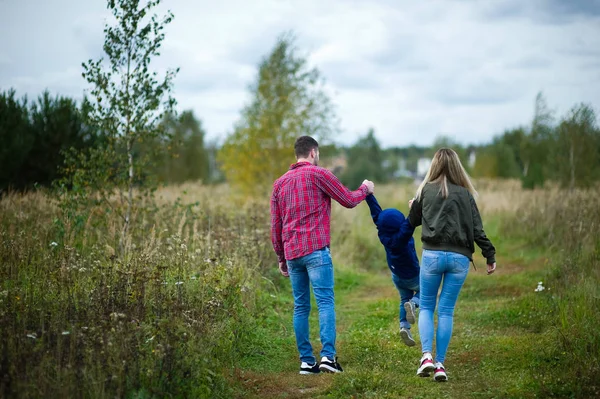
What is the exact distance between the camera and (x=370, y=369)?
18.4 ft

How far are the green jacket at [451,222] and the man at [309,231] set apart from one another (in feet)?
2.22

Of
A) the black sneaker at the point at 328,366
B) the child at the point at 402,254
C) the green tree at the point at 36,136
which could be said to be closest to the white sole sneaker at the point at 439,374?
the child at the point at 402,254

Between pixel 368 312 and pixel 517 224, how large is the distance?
8.52m

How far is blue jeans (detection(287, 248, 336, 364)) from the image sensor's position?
17.4 feet

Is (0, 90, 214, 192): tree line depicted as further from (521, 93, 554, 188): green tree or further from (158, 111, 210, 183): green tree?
(521, 93, 554, 188): green tree

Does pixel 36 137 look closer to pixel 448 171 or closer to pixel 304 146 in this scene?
pixel 304 146

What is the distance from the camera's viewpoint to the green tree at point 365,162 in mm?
38447

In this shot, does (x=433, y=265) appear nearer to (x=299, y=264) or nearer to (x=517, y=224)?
(x=299, y=264)

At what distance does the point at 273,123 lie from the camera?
18.5 metres

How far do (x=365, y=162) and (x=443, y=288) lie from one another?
34.9m

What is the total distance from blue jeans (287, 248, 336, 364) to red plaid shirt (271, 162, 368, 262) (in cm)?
11

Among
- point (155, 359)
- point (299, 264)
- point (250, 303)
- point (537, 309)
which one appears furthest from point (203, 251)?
point (537, 309)

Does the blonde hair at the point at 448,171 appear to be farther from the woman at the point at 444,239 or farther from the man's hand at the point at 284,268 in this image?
the man's hand at the point at 284,268

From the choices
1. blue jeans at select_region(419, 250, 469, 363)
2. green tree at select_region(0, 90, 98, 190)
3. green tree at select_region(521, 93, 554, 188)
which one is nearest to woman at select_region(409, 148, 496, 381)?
blue jeans at select_region(419, 250, 469, 363)
